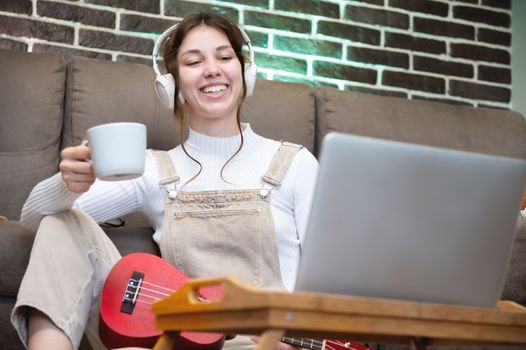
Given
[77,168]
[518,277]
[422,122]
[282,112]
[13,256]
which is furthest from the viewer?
[422,122]

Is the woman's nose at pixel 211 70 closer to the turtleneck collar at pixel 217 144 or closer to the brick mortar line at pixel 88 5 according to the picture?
the turtleneck collar at pixel 217 144

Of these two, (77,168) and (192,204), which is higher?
(77,168)

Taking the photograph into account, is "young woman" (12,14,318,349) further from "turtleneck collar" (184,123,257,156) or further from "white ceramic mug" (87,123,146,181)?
"white ceramic mug" (87,123,146,181)

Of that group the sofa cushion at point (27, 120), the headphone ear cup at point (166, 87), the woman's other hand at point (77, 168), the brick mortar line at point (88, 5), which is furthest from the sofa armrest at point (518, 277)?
the brick mortar line at point (88, 5)

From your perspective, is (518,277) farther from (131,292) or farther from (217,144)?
(131,292)

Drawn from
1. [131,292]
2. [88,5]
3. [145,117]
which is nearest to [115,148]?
[131,292]

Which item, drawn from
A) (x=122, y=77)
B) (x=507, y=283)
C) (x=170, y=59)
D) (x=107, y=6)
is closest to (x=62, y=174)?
(x=170, y=59)

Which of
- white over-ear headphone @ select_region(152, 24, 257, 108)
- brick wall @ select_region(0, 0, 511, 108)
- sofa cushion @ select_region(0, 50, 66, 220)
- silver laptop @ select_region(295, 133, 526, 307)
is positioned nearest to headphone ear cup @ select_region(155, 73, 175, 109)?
white over-ear headphone @ select_region(152, 24, 257, 108)

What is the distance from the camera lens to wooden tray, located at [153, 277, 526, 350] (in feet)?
3.32

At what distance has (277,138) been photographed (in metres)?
2.73

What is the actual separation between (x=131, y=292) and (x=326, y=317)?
2.51 ft

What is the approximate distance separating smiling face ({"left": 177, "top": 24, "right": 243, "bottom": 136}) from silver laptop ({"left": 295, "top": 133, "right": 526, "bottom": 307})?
1.11 metres

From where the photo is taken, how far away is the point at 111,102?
2631mm

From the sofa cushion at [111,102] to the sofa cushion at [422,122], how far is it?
0.54 metres
